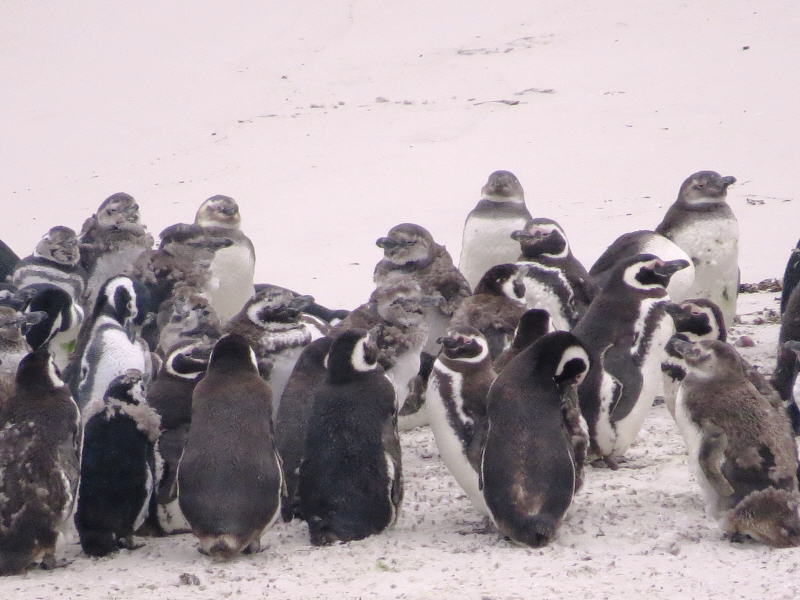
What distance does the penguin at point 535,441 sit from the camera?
476cm

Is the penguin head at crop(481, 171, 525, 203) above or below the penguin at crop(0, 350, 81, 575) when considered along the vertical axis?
above

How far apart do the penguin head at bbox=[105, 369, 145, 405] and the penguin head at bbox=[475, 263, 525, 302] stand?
6.66ft

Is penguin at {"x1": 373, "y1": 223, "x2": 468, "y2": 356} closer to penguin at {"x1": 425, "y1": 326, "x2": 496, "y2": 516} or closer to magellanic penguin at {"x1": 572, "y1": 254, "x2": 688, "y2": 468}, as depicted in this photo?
magellanic penguin at {"x1": 572, "y1": 254, "x2": 688, "y2": 468}

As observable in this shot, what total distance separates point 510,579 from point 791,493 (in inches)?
40.4

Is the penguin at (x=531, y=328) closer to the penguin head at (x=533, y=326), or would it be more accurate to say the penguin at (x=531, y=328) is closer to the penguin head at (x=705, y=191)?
the penguin head at (x=533, y=326)

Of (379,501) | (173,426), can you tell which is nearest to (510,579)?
(379,501)

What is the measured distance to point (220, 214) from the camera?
28.6ft

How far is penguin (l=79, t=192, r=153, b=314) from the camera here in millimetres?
7961

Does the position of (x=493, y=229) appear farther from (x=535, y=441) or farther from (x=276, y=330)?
(x=535, y=441)

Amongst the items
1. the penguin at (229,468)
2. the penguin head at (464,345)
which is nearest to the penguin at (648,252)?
the penguin head at (464,345)

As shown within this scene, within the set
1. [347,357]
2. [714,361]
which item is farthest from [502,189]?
[714,361]

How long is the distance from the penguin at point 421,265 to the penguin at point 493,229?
1224mm

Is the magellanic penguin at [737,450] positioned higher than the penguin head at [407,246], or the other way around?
the penguin head at [407,246]

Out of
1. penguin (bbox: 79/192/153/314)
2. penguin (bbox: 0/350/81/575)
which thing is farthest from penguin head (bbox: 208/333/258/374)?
penguin (bbox: 79/192/153/314)
